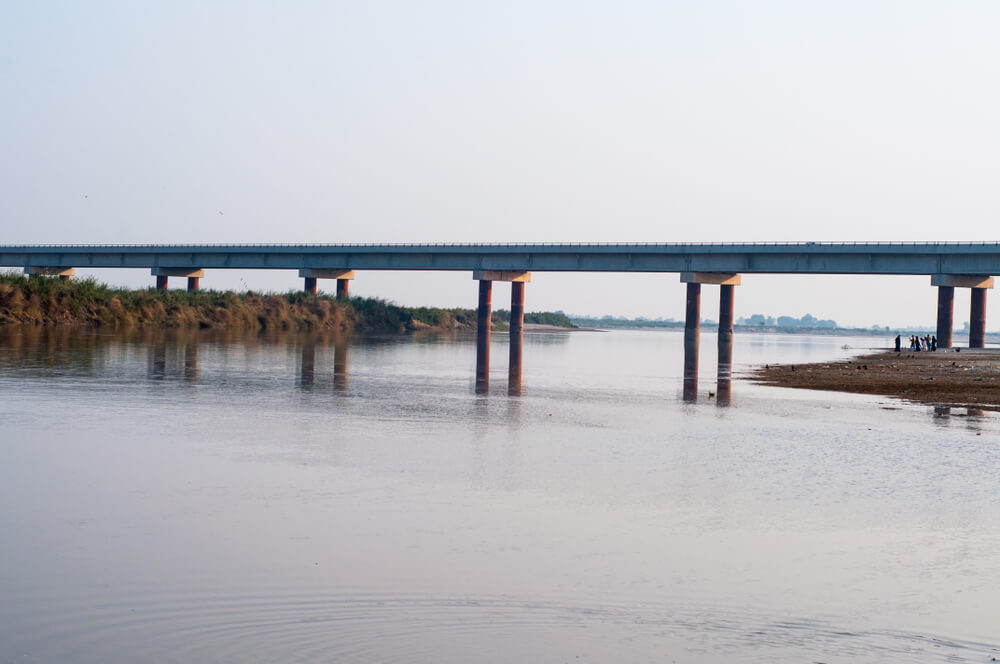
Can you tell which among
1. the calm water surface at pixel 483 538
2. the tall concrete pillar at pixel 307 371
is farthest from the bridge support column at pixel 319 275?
the calm water surface at pixel 483 538

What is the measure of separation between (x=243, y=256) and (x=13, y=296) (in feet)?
135

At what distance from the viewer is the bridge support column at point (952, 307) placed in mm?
81875

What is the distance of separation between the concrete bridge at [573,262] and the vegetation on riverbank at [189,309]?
5.10 metres

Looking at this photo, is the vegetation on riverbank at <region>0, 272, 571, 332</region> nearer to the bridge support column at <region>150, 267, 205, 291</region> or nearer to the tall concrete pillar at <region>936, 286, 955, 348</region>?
the bridge support column at <region>150, 267, 205, 291</region>

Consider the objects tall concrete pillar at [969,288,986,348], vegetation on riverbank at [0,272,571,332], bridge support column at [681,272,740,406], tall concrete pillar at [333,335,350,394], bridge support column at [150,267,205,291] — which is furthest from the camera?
bridge support column at [150,267,205,291]

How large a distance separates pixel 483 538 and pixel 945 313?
8065 cm

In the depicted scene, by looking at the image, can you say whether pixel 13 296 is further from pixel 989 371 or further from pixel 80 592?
pixel 80 592

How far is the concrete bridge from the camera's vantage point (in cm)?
8198

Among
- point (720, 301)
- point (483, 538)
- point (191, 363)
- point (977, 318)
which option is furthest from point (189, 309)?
point (483, 538)

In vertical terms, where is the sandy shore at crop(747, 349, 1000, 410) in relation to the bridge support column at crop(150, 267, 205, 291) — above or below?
below

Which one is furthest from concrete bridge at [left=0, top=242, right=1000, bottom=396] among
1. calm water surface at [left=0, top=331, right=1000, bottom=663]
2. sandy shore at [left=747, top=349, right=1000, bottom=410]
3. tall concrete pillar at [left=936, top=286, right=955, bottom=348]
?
calm water surface at [left=0, top=331, right=1000, bottom=663]

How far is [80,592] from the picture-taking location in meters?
7.45

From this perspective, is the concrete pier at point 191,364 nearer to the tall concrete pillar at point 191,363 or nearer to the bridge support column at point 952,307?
the tall concrete pillar at point 191,363

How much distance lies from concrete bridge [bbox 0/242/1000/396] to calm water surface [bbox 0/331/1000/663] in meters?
50.5
